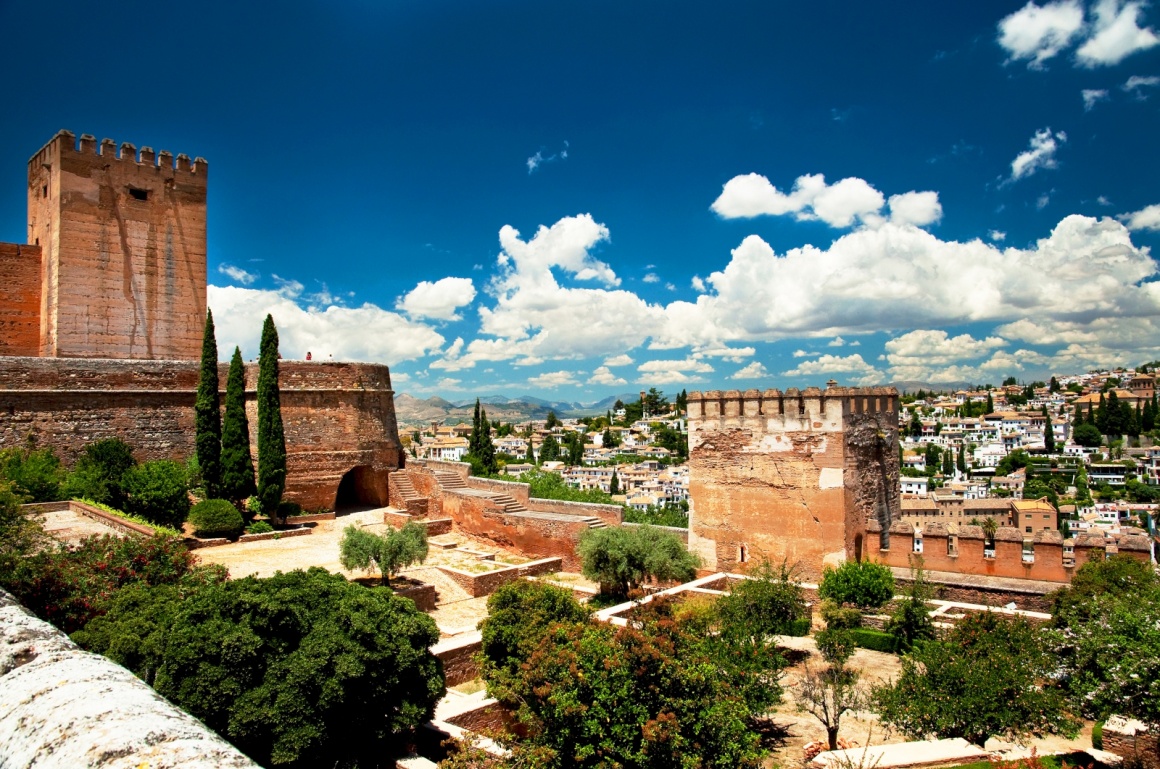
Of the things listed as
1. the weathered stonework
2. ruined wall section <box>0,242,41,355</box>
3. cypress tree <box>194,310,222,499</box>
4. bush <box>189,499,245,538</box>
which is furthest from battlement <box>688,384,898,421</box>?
ruined wall section <box>0,242,41,355</box>

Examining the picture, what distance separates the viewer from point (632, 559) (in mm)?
13266

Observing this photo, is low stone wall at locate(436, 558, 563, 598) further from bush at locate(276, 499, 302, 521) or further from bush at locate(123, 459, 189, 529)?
bush at locate(276, 499, 302, 521)

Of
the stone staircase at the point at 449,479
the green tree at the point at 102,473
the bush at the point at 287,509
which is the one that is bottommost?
the bush at the point at 287,509

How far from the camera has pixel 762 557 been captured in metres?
12.8

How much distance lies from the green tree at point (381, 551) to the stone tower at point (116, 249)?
12.8 meters

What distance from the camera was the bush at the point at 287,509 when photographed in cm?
1923

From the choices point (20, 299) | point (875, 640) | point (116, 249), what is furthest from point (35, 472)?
point (875, 640)

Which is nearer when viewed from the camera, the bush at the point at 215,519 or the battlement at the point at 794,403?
the battlement at the point at 794,403

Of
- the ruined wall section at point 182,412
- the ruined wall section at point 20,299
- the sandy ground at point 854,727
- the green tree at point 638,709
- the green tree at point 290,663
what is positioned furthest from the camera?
the ruined wall section at point 20,299

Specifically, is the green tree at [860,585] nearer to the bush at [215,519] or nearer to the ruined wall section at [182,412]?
the bush at [215,519]

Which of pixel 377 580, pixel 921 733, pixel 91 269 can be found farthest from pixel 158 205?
pixel 921 733

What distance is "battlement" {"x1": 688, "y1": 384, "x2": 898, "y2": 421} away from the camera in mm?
12227

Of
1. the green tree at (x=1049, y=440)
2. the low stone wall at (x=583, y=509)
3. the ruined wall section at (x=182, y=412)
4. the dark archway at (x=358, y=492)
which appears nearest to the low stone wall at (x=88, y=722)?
the low stone wall at (x=583, y=509)

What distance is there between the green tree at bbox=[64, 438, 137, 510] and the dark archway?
574cm
